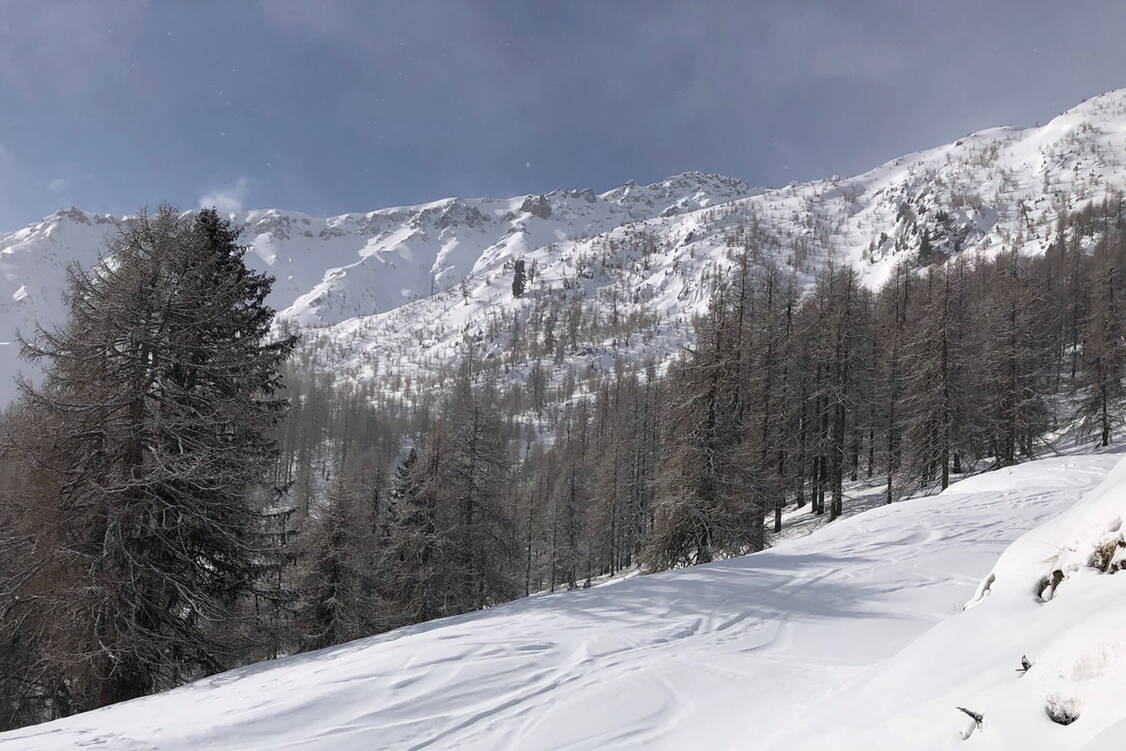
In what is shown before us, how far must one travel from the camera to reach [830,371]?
25391 mm

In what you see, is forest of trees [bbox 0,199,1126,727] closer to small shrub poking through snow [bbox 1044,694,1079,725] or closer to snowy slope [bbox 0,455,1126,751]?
snowy slope [bbox 0,455,1126,751]

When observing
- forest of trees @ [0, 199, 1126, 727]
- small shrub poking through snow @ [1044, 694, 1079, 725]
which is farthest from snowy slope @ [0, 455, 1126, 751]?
forest of trees @ [0, 199, 1126, 727]

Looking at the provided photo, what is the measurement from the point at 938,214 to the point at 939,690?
219 m

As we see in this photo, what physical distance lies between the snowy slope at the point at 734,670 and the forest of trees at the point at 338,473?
427 centimetres

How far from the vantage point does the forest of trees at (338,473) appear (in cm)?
1035

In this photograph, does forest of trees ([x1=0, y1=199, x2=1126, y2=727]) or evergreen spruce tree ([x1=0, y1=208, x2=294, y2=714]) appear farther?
forest of trees ([x1=0, y1=199, x2=1126, y2=727])

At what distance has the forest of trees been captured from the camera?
10352 mm

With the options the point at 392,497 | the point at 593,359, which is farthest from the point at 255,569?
the point at 593,359

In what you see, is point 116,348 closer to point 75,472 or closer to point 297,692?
point 75,472

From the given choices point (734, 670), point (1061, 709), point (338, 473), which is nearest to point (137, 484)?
point (734, 670)

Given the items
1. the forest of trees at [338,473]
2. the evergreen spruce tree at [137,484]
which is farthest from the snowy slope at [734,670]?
the forest of trees at [338,473]

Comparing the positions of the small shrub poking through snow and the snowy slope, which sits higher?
the small shrub poking through snow

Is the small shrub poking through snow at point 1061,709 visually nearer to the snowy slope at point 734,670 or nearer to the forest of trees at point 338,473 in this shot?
the snowy slope at point 734,670

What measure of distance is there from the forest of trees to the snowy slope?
168 inches
